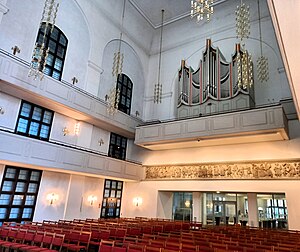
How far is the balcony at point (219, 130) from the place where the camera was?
10453 mm

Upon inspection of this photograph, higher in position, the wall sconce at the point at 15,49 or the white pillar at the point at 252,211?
the wall sconce at the point at 15,49

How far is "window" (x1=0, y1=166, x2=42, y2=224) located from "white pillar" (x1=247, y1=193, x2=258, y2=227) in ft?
33.5

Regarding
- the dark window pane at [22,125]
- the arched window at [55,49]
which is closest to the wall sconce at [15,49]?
the arched window at [55,49]

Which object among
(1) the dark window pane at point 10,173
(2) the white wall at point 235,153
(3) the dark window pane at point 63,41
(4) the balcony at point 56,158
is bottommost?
(1) the dark window pane at point 10,173

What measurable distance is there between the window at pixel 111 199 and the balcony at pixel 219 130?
129 inches

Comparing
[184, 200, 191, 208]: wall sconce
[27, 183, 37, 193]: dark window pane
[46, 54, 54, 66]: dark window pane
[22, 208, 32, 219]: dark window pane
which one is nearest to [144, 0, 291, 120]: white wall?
[184, 200, 191, 208]: wall sconce

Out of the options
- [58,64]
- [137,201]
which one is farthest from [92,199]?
[58,64]

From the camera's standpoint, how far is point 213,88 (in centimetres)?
1312

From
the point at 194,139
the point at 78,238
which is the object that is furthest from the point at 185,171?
the point at 78,238

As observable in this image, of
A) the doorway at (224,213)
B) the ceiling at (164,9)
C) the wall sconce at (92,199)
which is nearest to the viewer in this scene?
the wall sconce at (92,199)

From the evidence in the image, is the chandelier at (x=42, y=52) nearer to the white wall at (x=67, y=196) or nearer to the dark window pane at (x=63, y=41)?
the dark window pane at (x=63, y=41)

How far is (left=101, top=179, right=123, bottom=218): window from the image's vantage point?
568 inches

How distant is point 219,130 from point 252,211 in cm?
459

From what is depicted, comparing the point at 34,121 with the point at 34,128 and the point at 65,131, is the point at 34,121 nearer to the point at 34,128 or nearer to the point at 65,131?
the point at 34,128
